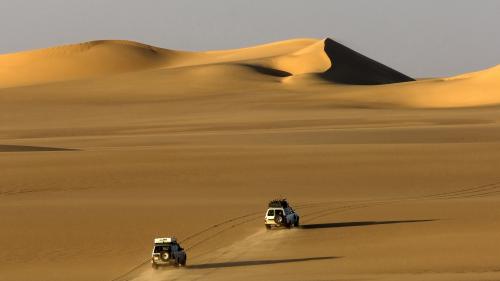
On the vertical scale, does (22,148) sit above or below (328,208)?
above

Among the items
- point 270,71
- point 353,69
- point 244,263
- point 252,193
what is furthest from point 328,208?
point 353,69

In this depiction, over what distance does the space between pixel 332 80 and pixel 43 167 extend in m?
83.9

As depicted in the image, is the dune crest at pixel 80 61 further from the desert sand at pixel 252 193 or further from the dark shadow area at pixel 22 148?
the dark shadow area at pixel 22 148

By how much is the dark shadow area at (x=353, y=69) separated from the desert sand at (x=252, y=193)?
31.9 m

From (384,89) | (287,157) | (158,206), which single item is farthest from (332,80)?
(158,206)

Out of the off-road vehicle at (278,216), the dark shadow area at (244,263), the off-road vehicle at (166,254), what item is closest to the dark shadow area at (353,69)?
the off-road vehicle at (278,216)

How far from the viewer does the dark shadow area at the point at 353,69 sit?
130938 mm

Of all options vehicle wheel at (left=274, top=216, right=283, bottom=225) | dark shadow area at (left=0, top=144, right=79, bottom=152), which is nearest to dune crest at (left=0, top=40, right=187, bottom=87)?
dark shadow area at (left=0, top=144, right=79, bottom=152)

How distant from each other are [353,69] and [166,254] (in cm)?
11376

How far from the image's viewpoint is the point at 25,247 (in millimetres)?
27094

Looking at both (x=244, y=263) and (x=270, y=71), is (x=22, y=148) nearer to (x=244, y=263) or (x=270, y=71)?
(x=244, y=263)

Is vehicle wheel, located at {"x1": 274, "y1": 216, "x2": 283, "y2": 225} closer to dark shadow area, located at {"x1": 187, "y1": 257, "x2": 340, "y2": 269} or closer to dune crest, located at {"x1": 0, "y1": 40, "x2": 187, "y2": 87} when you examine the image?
dark shadow area, located at {"x1": 187, "y1": 257, "x2": 340, "y2": 269}

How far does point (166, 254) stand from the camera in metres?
24.1

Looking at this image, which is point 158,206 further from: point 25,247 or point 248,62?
point 248,62
